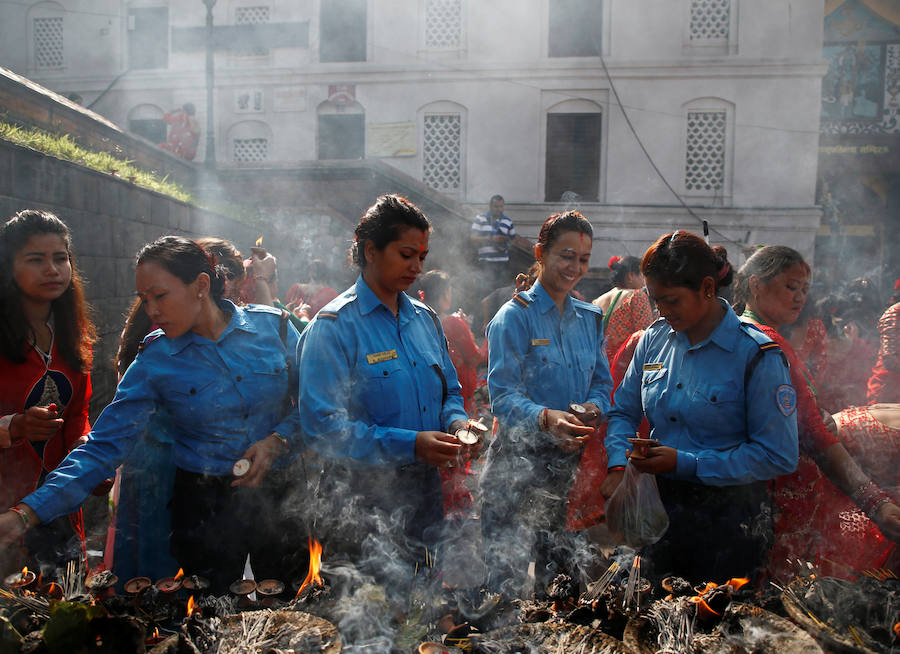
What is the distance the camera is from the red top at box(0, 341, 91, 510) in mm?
2418

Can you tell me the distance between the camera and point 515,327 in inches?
113

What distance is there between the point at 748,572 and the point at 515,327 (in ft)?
4.62

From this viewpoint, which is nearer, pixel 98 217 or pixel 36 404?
pixel 36 404

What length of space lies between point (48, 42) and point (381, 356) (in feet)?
65.1

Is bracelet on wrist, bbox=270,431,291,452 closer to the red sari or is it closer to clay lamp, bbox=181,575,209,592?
clay lamp, bbox=181,575,209,592

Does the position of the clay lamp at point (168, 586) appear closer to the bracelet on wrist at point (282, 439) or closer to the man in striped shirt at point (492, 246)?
the bracelet on wrist at point (282, 439)

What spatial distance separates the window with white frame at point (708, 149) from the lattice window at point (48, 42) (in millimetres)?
17520

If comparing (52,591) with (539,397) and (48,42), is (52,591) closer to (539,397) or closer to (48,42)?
(539,397)

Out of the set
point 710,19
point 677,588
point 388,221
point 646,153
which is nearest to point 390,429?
point 388,221

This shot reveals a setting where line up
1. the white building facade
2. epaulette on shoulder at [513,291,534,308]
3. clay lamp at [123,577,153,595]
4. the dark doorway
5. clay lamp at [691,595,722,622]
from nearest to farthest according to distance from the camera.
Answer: clay lamp at [691,595,722,622] < clay lamp at [123,577,153,595] < epaulette on shoulder at [513,291,534,308] < the white building facade < the dark doorway

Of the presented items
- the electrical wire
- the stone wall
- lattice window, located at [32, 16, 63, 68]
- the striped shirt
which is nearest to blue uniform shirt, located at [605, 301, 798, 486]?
the stone wall

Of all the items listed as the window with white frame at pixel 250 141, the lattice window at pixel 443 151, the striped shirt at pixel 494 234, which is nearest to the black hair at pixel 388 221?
the striped shirt at pixel 494 234

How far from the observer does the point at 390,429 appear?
7.12 feet

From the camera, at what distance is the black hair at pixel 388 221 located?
230 cm
